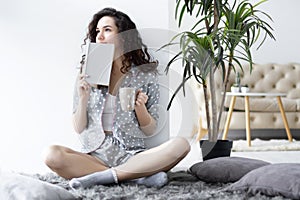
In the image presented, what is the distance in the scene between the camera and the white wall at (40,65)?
228cm

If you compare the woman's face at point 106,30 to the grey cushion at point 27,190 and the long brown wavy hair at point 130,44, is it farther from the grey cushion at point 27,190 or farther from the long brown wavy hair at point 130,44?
the grey cushion at point 27,190

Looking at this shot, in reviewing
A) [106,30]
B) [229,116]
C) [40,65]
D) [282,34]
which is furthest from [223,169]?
[282,34]

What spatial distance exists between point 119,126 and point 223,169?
44 cm

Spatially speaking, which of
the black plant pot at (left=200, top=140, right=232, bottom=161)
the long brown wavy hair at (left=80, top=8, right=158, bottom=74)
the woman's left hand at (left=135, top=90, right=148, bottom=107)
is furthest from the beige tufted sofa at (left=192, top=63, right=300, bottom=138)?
the woman's left hand at (left=135, top=90, right=148, bottom=107)

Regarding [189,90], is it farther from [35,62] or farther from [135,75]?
[35,62]

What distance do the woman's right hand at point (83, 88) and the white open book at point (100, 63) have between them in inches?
2.7

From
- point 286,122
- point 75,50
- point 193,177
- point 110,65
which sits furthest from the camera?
point 286,122

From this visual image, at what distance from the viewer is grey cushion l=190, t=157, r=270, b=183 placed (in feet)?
6.32

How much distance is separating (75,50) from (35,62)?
0.65 ft

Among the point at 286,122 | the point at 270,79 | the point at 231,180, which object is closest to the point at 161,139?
the point at 231,180

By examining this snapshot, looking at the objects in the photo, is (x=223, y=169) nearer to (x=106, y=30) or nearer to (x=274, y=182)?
(x=274, y=182)

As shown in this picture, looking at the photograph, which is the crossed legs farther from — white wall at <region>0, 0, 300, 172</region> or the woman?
white wall at <region>0, 0, 300, 172</region>

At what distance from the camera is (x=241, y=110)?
432 centimetres

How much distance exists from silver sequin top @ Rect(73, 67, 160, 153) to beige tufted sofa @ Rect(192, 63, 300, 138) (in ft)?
6.59
